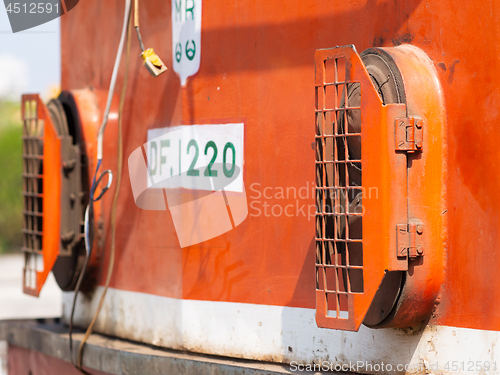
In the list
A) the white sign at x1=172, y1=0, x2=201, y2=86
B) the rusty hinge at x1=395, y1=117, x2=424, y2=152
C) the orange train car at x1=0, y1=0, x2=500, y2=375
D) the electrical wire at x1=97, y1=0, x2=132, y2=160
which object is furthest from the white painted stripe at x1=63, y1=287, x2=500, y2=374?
the white sign at x1=172, y1=0, x2=201, y2=86

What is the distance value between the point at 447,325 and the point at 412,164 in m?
0.60

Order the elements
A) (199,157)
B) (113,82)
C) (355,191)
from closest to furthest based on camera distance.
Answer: (355,191) < (199,157) < (113,82)

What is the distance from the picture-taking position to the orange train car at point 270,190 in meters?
2.22

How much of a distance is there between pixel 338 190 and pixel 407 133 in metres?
0.31

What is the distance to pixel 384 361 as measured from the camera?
7.98 ft

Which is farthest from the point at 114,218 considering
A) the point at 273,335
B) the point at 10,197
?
the point at 10,197

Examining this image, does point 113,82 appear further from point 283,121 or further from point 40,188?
point 283,121

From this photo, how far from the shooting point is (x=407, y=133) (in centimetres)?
221

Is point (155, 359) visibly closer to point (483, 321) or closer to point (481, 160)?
point (483, 321)

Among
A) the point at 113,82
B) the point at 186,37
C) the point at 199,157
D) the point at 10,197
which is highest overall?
the point at 186,37

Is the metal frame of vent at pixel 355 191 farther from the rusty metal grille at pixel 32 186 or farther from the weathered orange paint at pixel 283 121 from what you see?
the rusty metal grille at pixel 32 186

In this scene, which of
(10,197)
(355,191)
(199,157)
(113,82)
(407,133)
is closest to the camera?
(407,133)

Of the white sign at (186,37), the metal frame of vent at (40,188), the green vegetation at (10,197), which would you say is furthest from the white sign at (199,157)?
the green vegetation at (10,197)

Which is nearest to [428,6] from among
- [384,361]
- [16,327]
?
[384,361]
